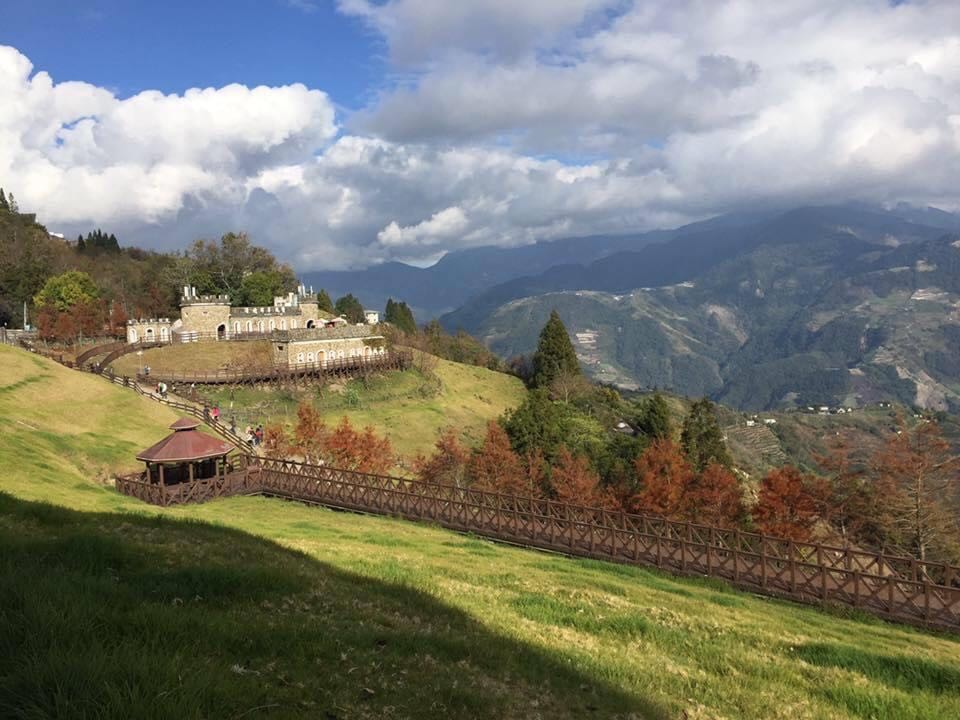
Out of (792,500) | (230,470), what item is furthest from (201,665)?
(792,500)

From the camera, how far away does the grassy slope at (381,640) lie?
18.4 ft

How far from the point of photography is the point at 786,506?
40.5m

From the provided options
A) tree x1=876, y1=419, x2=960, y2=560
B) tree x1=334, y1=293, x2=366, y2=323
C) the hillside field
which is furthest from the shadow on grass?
tree x1=334, y1=293, x2=366, y2=323

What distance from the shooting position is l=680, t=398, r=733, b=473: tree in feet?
194

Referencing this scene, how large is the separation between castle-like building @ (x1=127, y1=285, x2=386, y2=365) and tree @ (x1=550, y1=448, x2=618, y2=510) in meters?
36.7

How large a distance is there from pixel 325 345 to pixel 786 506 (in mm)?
54054

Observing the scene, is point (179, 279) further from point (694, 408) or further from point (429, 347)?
point (694, 408)

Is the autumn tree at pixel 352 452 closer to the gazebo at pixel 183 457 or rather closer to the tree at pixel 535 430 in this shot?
the gazebo at pixel 183 457

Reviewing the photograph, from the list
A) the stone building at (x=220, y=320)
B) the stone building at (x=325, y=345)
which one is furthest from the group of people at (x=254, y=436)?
the stone building at (x=220, y=320)

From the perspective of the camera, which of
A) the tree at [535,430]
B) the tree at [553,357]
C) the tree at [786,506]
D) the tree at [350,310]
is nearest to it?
the tree at [786,506]

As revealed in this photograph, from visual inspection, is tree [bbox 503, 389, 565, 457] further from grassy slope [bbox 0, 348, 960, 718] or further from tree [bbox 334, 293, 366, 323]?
tree [bbox 334, 293, 366, 323]

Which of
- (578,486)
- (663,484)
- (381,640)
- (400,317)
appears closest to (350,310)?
(400,317)

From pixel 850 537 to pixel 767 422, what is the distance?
160m

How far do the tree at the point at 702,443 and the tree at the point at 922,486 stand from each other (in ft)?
62.7
